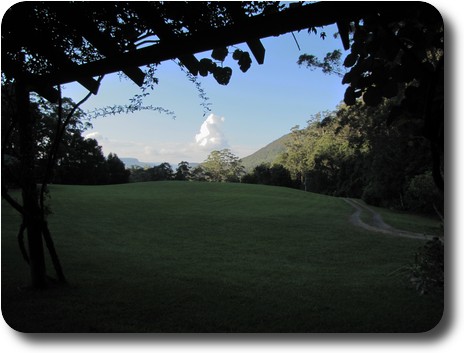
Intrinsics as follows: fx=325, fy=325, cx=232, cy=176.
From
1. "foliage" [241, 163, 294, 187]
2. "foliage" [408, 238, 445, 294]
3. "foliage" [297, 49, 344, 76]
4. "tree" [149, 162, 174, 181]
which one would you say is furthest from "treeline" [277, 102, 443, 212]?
"foliage" [408, 238, 445, 294]

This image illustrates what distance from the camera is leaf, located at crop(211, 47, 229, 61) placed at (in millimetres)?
2084

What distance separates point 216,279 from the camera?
3.95 metres

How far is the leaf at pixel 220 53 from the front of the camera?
82.0 inches

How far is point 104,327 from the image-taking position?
7.53 feet

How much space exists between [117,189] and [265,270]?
10997 millimetres

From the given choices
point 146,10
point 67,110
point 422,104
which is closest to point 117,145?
point 67,110

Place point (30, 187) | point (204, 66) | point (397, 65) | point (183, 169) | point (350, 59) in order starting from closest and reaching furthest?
1. point (397, 65)
2. point (350, 59)
3. point (204, 66)
4. point (30, 187)
5. point (183, 169)

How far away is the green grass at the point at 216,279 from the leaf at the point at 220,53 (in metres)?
1.88

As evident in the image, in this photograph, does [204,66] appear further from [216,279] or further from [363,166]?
[363,166]

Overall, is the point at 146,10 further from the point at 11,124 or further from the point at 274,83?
the point at 11,124


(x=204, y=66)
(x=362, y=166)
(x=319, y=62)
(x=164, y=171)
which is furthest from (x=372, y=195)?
(x=204, y=66)

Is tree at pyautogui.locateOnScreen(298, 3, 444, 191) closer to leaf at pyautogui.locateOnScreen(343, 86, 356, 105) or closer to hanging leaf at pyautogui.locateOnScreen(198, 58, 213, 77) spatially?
leaf at pyautogui.locateOnScreen(343, 86, 356, 105)

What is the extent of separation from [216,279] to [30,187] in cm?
224

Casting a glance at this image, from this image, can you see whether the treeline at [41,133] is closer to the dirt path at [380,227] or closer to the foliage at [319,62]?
the foliage at [319,62]
